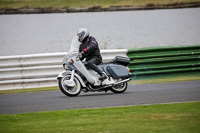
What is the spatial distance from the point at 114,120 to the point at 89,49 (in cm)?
389

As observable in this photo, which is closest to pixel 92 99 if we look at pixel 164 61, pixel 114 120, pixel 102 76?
pixel 102 76

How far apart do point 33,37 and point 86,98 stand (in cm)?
1371

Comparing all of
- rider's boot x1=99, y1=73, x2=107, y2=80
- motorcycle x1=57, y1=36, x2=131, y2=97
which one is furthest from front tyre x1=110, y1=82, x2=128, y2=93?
rider's boot x1=99, y1=73, x2=107, y2=80

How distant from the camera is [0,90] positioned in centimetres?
1289

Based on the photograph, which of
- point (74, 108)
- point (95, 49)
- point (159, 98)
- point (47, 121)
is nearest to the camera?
point (47, 121)

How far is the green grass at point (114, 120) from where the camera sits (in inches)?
241

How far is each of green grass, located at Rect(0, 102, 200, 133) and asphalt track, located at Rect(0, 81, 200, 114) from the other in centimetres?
64

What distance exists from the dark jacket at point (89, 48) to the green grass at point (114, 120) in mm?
2768

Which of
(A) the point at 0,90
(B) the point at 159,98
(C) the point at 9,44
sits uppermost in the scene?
(C) the point at 9,44

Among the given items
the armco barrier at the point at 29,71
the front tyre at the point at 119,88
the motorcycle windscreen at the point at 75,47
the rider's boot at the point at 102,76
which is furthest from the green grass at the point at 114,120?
the armco barrier at the point at 29,71

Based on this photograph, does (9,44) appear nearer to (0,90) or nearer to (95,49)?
(0,90)

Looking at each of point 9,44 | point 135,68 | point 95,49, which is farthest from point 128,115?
point 9,44

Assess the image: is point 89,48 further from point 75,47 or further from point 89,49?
point 75,47

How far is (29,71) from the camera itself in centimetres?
Result: 1309
